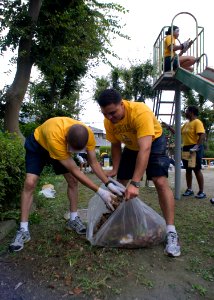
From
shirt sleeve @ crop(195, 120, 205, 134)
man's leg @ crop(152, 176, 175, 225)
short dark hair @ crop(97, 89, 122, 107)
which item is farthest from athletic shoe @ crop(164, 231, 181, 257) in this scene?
shirt sleeve @ crop(195, 120, 205, 134)

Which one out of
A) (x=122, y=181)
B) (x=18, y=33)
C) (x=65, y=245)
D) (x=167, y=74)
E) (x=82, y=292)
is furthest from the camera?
(x=18, y=33)

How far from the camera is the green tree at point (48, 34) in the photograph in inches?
306

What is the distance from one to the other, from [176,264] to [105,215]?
813 millimetres

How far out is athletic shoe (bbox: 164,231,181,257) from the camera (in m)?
2.78

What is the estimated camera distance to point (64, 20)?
7996 mm

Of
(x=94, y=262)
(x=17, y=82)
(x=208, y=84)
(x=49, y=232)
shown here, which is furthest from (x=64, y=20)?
(x=94, y=262)

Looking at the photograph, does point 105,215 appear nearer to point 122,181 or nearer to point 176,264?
point 122,181

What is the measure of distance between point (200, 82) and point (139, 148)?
149cm

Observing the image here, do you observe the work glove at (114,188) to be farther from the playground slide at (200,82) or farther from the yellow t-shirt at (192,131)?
the yellow t-shirt at (192,131)

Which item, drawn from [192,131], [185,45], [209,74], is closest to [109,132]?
[209,74]

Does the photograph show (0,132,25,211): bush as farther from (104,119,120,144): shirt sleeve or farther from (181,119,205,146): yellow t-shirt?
(181,119,205,146): yellow t-shirt

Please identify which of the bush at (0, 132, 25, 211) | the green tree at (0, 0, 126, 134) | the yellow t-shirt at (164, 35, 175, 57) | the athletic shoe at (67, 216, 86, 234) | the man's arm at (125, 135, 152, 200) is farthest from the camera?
the green tree at (0, 0, 126, 134)

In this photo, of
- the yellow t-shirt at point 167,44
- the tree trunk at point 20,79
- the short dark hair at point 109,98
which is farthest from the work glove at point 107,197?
the tree trunk at point 20,79

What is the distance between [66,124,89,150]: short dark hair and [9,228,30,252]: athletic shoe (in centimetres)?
97
